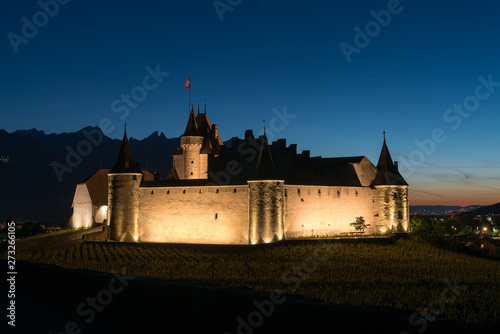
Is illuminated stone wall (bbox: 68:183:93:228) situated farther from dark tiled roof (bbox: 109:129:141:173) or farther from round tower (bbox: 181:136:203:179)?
round tower (bbox: 181:136:203:179)

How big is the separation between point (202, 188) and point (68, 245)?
39.6 feet

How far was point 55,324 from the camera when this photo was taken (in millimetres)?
9562

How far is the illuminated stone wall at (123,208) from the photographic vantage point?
1667 inches

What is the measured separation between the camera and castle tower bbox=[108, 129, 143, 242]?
4238 cm

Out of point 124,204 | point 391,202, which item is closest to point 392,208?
point 391,202

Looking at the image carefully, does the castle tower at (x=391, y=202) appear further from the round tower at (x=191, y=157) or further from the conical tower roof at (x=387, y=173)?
the round tower at (x=191, y=157)

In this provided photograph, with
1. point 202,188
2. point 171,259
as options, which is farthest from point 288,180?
point 171,259

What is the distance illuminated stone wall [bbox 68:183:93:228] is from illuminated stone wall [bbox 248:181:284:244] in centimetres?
1840

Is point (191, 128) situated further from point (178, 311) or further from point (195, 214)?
point (178, 311)

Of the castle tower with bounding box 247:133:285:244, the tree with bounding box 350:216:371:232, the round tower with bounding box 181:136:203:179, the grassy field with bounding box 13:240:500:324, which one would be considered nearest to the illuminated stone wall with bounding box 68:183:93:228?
the grassy field with bounding box 13:240:500:324

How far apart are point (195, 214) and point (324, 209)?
11438mm

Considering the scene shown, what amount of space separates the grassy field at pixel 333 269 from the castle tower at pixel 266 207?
1.79 m

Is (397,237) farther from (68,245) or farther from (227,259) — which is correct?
(68,245)

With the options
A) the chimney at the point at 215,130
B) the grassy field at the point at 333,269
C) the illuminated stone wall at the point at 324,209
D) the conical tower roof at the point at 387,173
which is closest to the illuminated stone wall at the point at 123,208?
the grassy field at the point at 333,269
